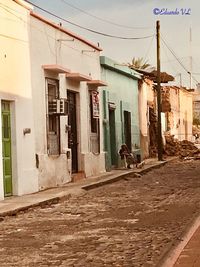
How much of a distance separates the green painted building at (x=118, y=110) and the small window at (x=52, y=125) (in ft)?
19.5

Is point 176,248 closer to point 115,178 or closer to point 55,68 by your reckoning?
point 55,68

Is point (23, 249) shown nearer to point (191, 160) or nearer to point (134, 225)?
point (134, 225)

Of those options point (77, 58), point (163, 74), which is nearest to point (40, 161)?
point (77, 58)

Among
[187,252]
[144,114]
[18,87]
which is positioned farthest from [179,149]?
[187,252]

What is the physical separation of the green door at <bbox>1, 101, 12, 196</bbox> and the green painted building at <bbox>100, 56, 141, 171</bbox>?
9.82 m

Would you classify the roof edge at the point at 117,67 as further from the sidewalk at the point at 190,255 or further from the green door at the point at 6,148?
the sidewalk at the point at 190,255

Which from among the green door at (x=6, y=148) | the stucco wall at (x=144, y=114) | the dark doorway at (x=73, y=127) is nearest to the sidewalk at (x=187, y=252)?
the green door at (x=6, y=148)

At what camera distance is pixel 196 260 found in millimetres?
7566

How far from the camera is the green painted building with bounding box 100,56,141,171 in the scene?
2603 centimetres

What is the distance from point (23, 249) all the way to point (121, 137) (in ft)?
65.5

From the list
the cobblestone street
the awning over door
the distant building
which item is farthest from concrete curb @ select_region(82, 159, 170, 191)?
the distant building

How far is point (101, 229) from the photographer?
416 inches

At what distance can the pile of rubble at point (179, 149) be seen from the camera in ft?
126

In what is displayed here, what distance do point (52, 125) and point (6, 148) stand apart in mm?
3774
